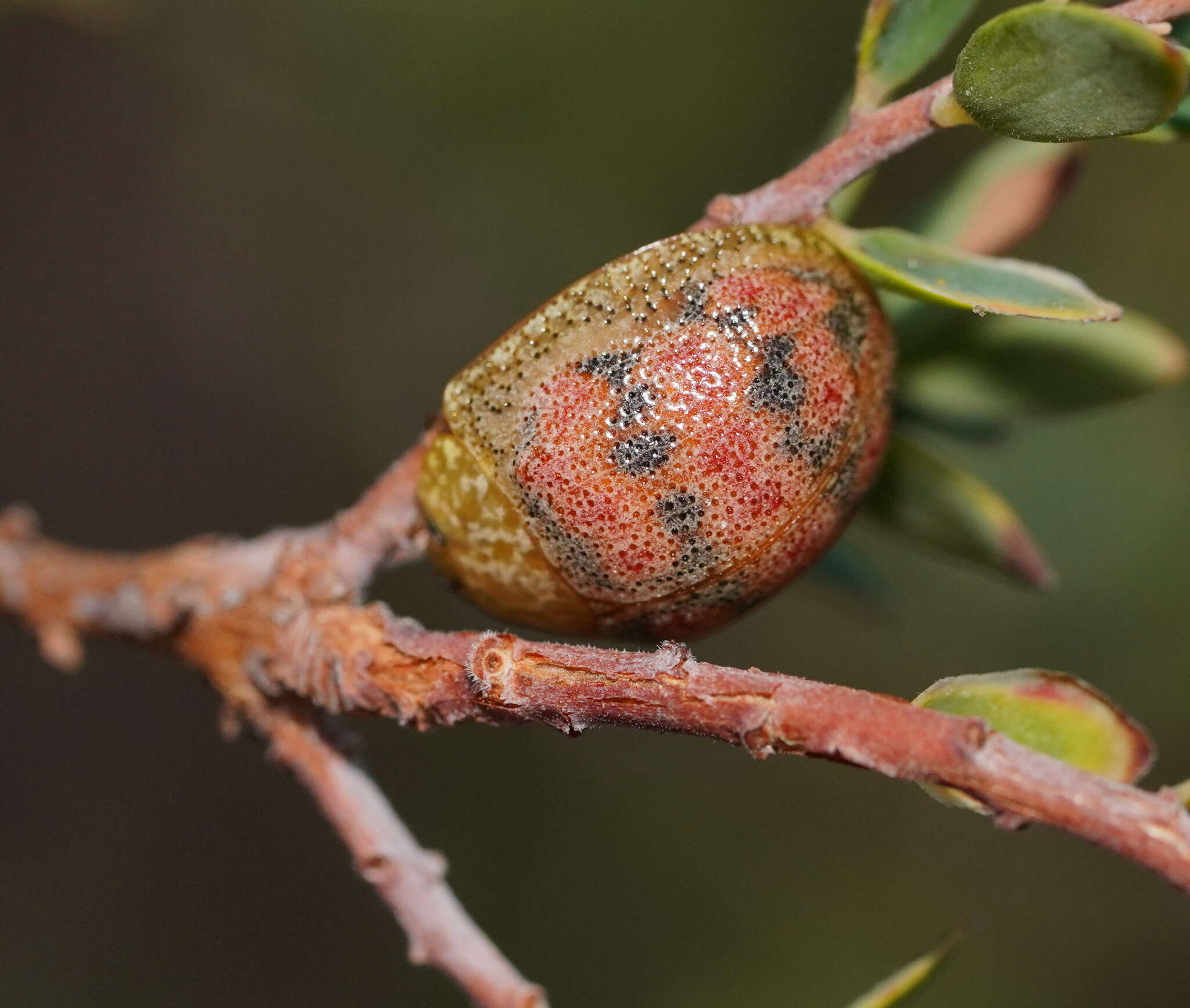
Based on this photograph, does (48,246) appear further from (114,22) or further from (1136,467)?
(1136,467)

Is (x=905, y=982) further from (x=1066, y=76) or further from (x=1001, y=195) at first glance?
(x=1001, y=195)

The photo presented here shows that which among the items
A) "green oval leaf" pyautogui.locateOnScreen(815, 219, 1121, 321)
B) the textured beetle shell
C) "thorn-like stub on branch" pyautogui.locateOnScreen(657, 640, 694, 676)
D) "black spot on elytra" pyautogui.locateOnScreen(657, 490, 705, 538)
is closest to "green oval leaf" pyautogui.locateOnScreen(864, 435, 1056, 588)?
the textured beetle shell

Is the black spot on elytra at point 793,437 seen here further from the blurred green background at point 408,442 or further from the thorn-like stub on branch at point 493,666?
the blurred green background at point 408,442

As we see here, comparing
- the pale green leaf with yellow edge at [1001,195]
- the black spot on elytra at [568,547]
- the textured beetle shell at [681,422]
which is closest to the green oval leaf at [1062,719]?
the textured beetle shell at [681,422]

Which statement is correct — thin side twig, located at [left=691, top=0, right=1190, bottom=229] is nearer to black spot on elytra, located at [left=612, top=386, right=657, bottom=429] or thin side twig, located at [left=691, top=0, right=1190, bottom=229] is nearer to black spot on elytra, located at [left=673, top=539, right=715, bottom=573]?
black spot on elytra, located at [left=612, top=386, right=657, bottom=429]

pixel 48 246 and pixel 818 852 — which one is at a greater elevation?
pixel 48 246

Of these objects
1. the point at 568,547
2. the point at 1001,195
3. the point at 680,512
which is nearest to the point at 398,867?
the point at 568,547

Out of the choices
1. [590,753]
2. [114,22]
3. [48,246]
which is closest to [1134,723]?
[114,22]
